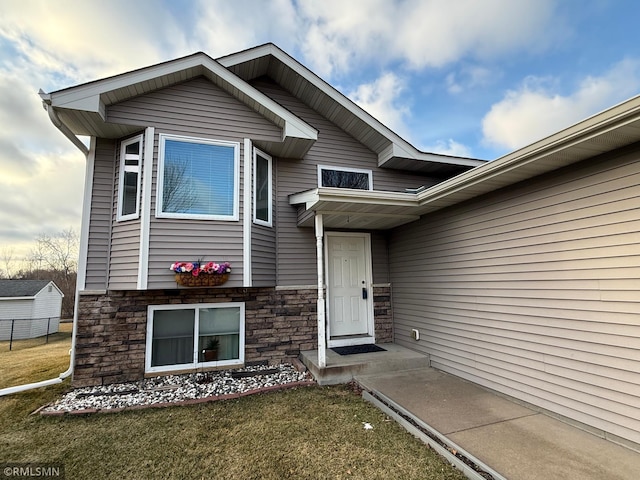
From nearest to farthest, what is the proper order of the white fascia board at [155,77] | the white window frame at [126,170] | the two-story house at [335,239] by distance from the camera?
the two-story house at [335,239] < the white fascia board at [155,77] < the white window frame at [126,170]

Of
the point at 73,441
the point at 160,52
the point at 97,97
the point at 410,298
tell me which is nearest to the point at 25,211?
the point at 160,52

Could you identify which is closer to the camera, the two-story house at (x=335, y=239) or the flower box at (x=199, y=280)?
the two-story house at (x=335, y=239)

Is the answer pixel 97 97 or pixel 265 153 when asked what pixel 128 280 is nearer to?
pixel 97 97

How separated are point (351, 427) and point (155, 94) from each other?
219 inches

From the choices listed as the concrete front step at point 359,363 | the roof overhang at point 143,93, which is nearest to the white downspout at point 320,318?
the concrete front step at point 359,363

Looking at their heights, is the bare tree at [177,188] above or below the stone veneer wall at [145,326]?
above

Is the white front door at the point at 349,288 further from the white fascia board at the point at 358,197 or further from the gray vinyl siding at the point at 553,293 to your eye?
the white fascia board at the point at 358,197

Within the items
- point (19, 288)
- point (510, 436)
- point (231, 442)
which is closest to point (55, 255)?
point (19, 288)

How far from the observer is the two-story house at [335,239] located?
285cm

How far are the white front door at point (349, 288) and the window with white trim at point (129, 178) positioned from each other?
3474mm

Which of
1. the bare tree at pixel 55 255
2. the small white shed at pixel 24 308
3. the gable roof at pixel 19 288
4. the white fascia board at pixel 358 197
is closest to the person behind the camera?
the white fascia board at pixel 358 197

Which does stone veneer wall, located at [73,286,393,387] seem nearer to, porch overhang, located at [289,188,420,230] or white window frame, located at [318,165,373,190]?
porch overhang, located at [289,188,420,230]

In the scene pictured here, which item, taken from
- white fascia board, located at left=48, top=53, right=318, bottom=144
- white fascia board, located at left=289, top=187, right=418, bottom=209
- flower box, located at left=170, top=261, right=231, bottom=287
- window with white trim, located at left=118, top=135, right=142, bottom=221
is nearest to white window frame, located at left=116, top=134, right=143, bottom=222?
window with white trim, located at left=118, top=135, right=142, bottom=221

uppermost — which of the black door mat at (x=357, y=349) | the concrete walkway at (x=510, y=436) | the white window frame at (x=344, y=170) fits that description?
the white window frame at (x=344, y=170)
